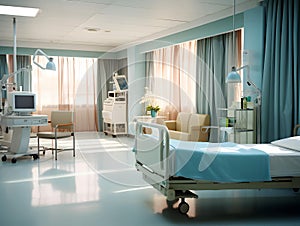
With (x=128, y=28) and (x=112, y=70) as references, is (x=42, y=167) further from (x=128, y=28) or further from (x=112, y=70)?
(x=112, y=70)

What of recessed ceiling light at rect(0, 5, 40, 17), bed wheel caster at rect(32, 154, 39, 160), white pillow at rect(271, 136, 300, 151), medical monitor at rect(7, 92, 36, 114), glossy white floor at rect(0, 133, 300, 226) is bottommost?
glossy white floor at rect(0, 133, 300, 226)

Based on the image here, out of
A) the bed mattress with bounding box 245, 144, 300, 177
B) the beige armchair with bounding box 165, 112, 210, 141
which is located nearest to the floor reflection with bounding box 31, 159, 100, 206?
the bed mattress with bounding box 245, 144, 300, 177

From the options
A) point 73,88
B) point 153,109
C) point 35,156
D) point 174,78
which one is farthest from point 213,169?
point 73,88

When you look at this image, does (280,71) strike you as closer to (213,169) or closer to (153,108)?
(213,169)

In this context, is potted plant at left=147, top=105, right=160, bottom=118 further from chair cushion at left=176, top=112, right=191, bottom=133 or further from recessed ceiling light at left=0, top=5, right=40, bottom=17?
recessed ceiling light at left=0, top=5, right=40, bottom=17

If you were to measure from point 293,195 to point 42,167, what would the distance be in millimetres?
3467

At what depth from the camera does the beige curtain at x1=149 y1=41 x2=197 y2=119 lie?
7.12 metres

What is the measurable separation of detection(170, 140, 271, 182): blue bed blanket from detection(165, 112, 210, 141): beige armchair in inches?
120

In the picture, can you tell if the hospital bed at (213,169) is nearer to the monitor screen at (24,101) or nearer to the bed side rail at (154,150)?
the bed side rail at (154,150)

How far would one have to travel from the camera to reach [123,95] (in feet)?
29.6

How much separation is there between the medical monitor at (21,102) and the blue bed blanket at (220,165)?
3.31 metres

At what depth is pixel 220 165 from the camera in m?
3.15

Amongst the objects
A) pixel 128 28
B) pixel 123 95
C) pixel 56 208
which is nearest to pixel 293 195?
pixel 56 208

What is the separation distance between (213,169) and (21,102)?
3739 millimetres
